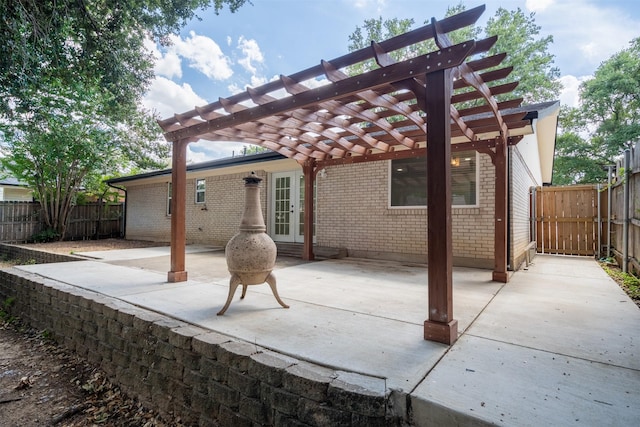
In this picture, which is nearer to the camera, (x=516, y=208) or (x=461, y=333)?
(x=461, y=333)

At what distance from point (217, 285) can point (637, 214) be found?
674 cm

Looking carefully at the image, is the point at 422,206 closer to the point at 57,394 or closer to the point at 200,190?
the point at 57,394

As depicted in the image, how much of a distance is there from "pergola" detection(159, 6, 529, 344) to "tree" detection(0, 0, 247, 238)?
3.68 m

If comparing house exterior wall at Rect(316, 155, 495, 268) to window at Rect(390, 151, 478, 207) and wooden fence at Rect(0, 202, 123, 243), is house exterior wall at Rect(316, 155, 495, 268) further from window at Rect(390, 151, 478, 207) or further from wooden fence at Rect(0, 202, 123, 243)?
wooden fence at Rect(0, 202, 123, 243)

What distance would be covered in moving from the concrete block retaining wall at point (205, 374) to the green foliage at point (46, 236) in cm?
1061

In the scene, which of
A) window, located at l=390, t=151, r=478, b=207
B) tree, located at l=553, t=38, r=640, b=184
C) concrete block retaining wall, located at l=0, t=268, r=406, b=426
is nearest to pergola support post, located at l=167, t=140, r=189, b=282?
concrete block retaining wall, located at l=0, t=268, r=406, b=426

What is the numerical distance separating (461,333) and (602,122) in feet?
74.7

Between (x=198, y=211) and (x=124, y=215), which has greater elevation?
(x=198, y=211)

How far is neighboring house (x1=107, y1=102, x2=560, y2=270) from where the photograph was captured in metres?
5.88

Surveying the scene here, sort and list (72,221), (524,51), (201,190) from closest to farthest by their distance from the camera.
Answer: (201,190), (72,221), (524,51)

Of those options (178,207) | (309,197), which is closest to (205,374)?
(178,207)

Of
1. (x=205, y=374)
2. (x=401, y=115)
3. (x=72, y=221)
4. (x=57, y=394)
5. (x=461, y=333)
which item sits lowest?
(x=57, y=394)

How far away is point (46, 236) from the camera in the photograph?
1228cm

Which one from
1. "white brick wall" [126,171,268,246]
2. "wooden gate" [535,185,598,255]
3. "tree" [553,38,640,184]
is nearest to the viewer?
"wooden gate" [535,185,598,255]
